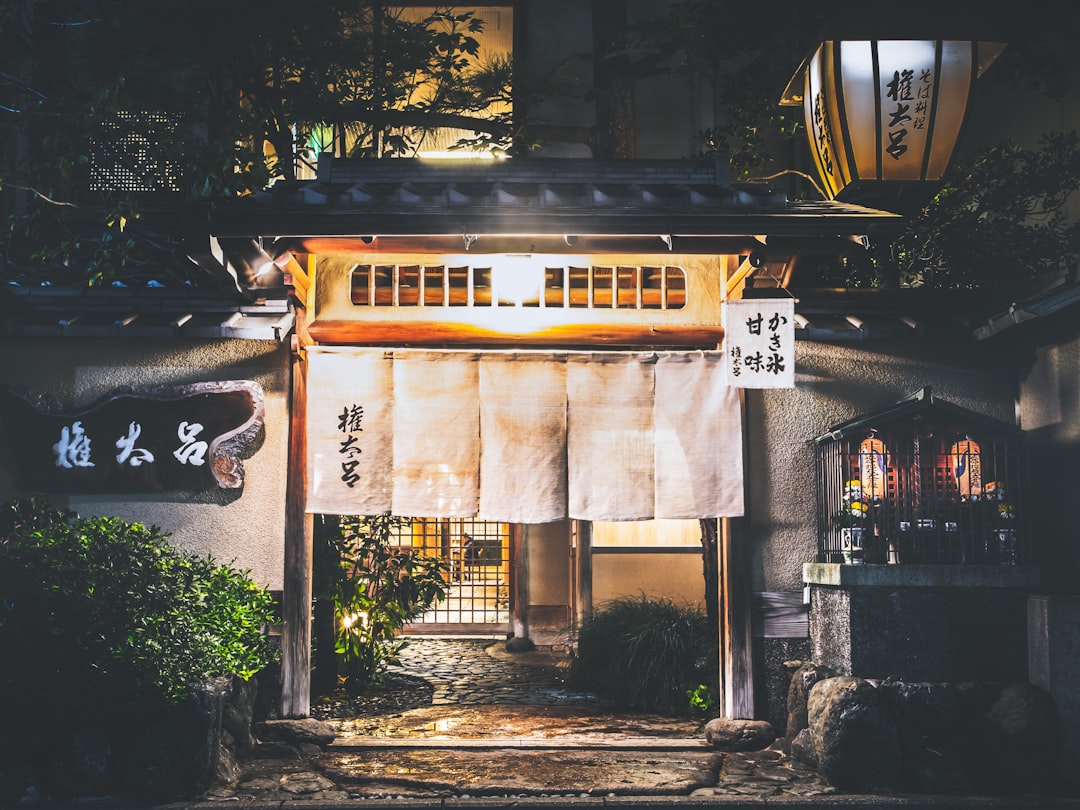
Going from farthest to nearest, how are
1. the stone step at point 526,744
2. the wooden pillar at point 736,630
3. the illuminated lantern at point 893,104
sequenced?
the wooden pillar at point 736,630, the stone step at point 526,744, the illuminated lantern at point 893,104

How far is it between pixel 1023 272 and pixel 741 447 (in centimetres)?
439

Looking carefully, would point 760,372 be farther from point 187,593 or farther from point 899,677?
point 187,593

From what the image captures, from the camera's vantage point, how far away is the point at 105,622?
26.6 ft

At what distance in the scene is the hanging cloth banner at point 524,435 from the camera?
9.99 meters

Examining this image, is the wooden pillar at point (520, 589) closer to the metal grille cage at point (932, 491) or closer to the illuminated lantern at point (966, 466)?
the metal grille cage at point (932, 491)

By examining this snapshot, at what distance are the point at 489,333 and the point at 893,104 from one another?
452 cm

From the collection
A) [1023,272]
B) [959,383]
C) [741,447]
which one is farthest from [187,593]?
[1023,272]

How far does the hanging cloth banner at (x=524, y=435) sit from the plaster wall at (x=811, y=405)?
2.07 meters

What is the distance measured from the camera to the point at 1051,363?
32.1 feet

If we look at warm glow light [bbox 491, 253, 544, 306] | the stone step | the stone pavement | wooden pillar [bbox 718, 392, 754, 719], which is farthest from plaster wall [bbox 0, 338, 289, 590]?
wooden pillar [bbox 718, 392, 754, 719]

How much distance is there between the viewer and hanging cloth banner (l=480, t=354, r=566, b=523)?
9.99 m

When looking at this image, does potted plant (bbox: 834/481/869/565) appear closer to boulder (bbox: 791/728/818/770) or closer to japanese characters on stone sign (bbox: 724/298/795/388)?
japanese characters on stone sign (bbox: 724/298/795/388)

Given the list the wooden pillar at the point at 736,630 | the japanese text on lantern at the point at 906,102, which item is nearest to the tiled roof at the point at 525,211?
the japanese text on lantern at the point at 906,102

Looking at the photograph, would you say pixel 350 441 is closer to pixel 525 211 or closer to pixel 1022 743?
pixel 525 211
